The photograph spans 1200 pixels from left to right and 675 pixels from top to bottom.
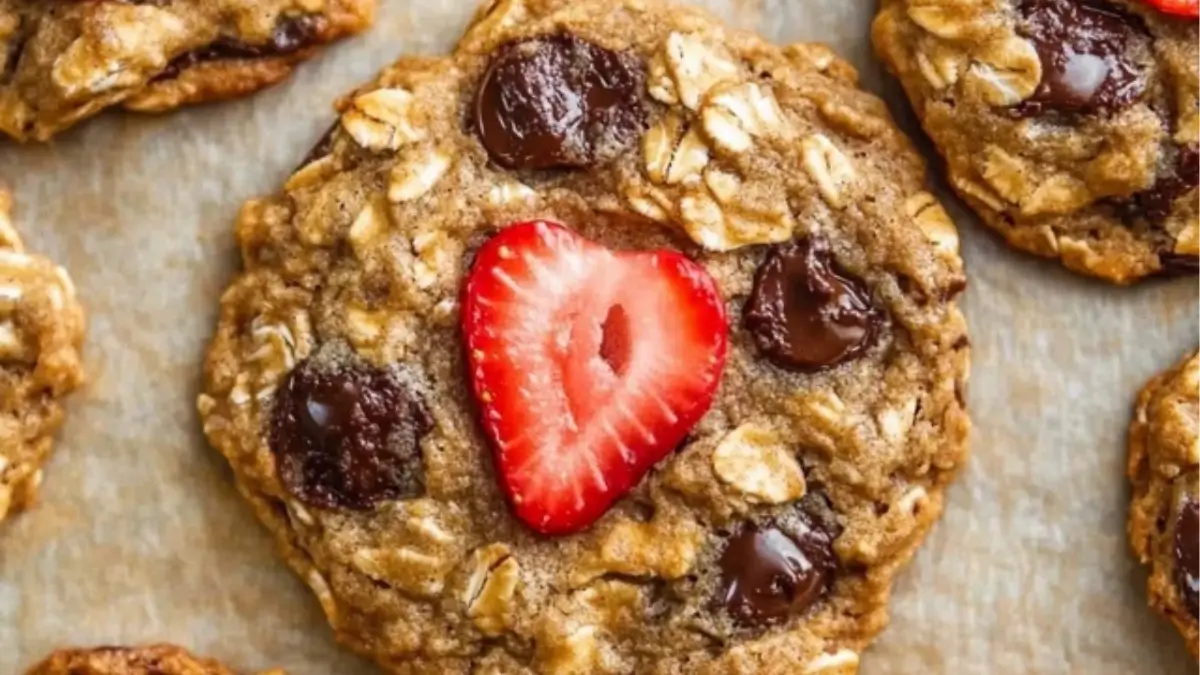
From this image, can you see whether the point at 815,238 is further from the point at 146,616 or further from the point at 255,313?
the point at 146,616

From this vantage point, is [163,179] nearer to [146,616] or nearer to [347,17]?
[347,17]

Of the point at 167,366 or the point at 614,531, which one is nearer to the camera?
the point at 614,531

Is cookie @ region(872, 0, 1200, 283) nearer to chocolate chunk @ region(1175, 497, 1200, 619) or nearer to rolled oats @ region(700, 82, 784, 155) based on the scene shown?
rolled oats @ region(700, 82, 784, 155)

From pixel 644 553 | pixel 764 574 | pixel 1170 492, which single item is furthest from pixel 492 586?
pixel 1170 492

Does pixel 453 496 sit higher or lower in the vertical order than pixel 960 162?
lower

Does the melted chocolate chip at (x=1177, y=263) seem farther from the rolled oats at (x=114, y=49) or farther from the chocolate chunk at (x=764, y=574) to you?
the rolled oats at (x=114, y=49)

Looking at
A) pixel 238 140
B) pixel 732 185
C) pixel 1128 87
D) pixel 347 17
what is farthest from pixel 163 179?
pixel 1128 87

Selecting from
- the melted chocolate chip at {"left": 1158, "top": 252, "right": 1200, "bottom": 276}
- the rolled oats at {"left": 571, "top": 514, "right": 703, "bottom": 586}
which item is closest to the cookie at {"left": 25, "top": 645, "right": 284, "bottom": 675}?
the rolled oats at {"left": 571, "top": 514, "right": 703, "bottom": 586}

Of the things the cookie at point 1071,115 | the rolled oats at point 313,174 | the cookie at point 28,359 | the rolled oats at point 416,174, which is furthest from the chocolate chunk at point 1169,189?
the cookie at point 28,359

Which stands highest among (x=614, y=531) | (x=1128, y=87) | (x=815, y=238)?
(x=1128, y=87)
